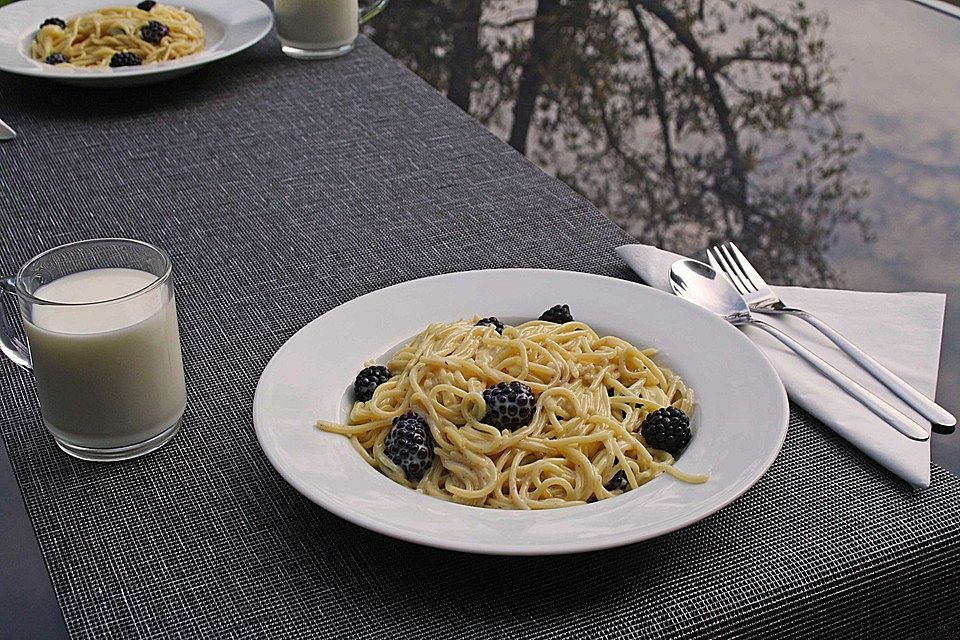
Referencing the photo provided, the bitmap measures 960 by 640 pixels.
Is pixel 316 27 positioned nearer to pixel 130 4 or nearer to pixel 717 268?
pixel 130 4

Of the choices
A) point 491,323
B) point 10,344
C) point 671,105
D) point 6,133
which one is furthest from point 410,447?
point 671,105

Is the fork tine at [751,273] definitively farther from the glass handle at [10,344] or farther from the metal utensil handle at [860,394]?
the glass handle at [10,344]

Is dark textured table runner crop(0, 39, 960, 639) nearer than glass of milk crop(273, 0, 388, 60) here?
Yes

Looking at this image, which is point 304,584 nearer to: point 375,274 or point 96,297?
point 96,297

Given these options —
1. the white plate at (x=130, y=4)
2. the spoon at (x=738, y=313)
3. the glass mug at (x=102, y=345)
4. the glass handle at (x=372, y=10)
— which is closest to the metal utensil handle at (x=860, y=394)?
the spoon at (x=738, y=313)

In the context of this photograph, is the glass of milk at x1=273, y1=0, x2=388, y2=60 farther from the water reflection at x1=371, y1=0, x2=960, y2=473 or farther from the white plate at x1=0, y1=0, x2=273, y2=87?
the water reflection at x1=371, y1=0, x2=960, y2=473

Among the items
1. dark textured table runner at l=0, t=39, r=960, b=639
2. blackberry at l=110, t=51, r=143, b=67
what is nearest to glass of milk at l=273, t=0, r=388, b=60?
blackberry at l=110, t=51, r=143, b=67
